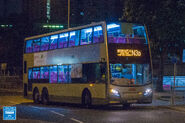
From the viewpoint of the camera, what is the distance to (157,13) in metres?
26.4

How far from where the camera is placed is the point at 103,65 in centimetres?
1889

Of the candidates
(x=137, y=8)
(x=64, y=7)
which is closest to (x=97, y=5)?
(x=64, y=7)

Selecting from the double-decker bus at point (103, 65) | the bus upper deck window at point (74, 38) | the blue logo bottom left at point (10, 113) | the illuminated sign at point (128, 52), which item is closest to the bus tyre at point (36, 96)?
the double-decker bus at point (103, 65)

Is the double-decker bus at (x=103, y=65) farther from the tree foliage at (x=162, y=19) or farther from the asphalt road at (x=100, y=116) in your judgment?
the tree foliage at (x=162, y=19)

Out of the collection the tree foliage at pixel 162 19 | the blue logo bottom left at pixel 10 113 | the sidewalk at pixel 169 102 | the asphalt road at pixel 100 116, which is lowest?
the asphalt road at pixel 100 116

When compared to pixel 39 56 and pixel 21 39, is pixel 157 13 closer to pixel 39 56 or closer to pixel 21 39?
pixel 39 56

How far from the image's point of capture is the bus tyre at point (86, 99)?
20.3m

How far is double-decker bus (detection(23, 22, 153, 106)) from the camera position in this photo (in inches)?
744

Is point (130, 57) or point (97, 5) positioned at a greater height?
point (97, 5)

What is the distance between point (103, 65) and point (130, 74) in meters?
1.38

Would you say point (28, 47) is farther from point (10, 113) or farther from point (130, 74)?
point (10, 113)

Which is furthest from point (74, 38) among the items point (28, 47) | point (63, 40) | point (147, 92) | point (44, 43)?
point (28, 47)

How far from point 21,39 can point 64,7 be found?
3665 cm

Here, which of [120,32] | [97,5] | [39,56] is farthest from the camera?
[97,5]
